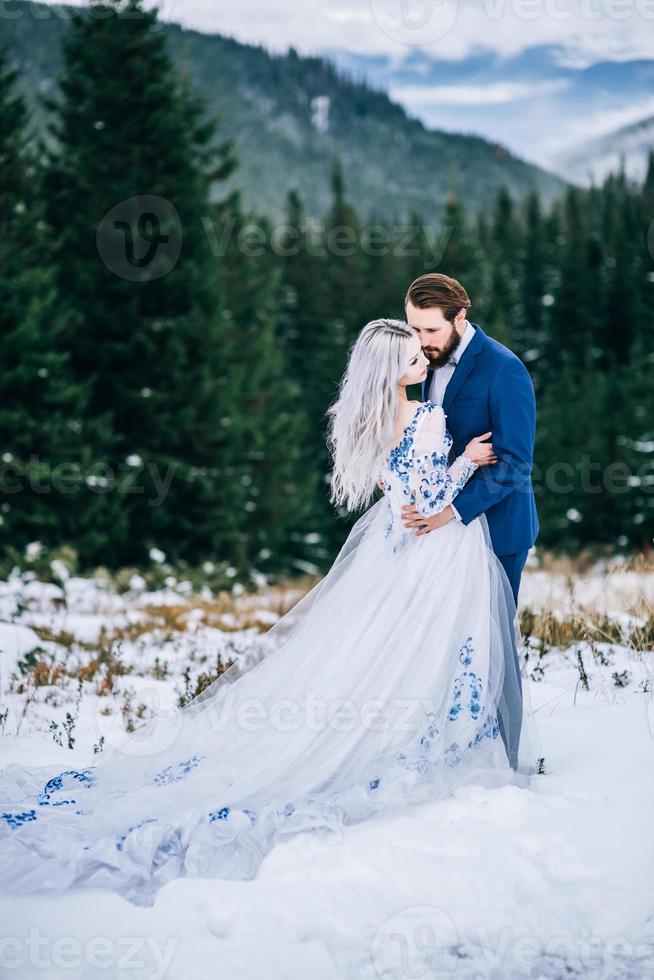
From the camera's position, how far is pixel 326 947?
3.06m

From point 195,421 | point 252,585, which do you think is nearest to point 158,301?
point 195,421

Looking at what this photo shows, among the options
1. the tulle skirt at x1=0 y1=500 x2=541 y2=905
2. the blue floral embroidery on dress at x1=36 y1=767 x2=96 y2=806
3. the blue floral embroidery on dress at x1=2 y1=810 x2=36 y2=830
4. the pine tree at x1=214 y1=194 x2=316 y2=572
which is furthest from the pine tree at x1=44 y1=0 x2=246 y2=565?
the blue floral embroidery on dress at x1=2 y1=810 x2=36 y2=830

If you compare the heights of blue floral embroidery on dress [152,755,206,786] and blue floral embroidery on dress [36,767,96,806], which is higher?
blue floral embroidery on dress [152,755,206,786]

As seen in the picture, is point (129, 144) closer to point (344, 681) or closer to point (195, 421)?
point (195, 421)

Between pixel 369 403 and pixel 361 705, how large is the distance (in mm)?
1572

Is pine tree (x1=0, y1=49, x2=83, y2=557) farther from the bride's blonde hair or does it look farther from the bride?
the bride's blonde hair

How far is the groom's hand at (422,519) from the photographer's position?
4289mm

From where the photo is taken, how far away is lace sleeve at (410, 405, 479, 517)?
4230mm

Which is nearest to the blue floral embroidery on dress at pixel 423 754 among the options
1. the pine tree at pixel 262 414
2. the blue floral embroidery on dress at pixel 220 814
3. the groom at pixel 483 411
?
the groom at pixel 483 411

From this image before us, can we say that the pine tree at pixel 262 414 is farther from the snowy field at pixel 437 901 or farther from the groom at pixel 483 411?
the snowy field at pixel 437 901

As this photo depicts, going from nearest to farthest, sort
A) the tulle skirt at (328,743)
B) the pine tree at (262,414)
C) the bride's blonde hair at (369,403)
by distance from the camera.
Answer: the tulle skirt at (328,743)
the bride's blonde hair at (369,403)
the pine tree at (262,414)

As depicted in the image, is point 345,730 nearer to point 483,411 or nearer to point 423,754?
point 423,754

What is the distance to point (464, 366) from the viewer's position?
14.1 feet

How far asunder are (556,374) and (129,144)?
154ft
